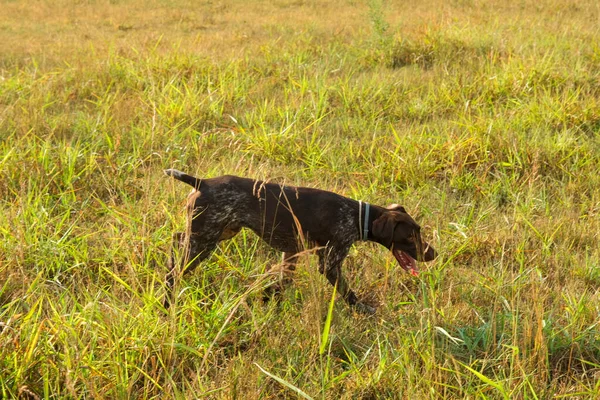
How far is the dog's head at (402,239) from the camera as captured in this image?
3.84 meters

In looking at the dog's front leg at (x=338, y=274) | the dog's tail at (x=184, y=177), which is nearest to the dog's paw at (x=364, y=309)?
the dog's front leg at (x=338, y=274)

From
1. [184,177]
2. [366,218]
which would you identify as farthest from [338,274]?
[184,177]

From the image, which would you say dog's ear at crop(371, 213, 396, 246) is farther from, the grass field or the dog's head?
the grass field

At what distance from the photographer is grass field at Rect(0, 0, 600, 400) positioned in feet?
9.99

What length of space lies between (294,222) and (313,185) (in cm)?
123

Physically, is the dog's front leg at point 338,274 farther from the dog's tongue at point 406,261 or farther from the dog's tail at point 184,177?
the dog's tail at point 184,177

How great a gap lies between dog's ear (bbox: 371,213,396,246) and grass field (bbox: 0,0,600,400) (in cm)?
31

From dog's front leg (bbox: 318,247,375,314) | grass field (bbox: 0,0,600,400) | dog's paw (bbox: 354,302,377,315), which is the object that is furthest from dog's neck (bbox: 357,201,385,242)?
dog's paw (bbox: 354,302,377,315)

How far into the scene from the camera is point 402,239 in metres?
3.86

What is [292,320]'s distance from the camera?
3490mm

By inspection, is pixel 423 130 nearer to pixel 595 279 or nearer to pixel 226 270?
pixel 595 279

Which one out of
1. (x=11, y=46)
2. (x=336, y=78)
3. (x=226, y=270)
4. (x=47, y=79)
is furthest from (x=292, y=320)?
(x=11, y=46)

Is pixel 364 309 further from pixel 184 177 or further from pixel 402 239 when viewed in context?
pixel 184 177

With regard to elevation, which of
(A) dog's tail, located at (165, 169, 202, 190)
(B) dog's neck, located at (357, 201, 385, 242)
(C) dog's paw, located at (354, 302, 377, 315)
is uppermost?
(A) dog's tail, located at (165, 169, 202, 190)
